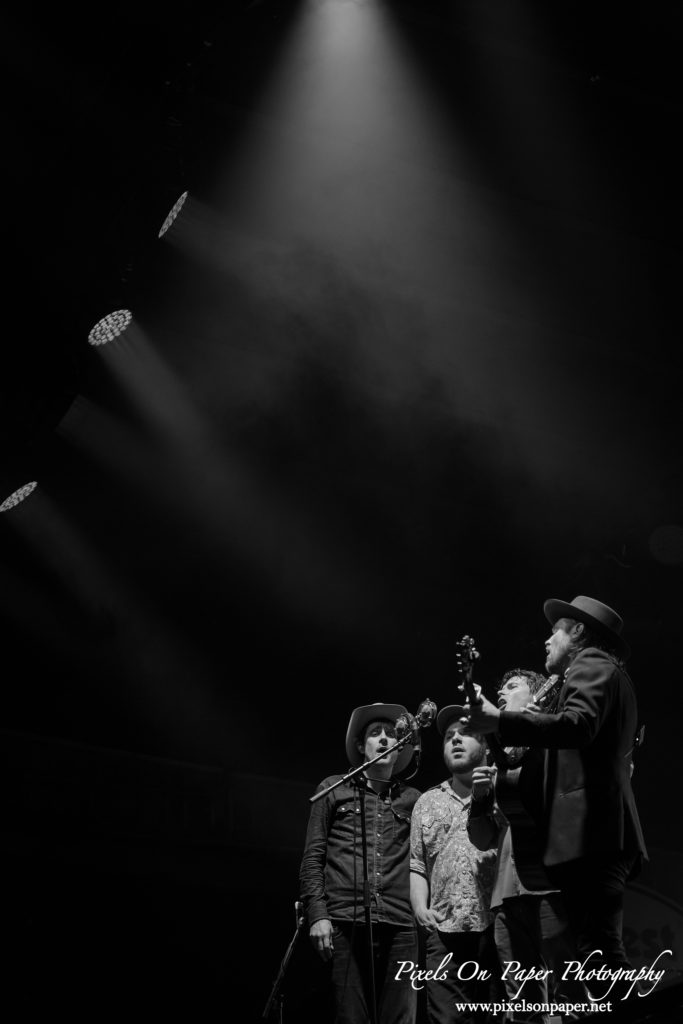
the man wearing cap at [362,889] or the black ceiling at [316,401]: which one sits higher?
the black ceiling at [316,401]

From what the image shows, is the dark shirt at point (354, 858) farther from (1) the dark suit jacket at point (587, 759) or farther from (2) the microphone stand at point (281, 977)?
(1) the dark suit jacket at point (587, 759)

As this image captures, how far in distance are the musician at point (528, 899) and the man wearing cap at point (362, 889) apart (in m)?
0.67

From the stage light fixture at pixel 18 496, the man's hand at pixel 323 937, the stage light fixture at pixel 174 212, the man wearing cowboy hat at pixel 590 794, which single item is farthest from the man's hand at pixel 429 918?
the stage light fixture at pixel 18 496

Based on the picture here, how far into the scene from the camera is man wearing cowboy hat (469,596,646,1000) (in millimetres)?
2844

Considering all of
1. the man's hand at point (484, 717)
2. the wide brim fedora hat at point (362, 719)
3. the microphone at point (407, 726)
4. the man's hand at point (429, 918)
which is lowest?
the man's hand at point (429, 918)

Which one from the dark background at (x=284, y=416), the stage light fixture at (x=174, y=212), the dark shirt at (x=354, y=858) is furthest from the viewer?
the stage light fixture at (x=174, y=212)

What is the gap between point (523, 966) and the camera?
3105 mm

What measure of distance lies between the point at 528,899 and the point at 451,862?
3.23 ft

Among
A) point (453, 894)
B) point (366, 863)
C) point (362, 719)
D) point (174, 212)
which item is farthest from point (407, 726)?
point (174, 212)

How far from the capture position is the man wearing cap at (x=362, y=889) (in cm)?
391

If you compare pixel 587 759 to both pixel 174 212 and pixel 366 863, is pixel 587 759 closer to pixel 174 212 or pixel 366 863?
pixel 366 863

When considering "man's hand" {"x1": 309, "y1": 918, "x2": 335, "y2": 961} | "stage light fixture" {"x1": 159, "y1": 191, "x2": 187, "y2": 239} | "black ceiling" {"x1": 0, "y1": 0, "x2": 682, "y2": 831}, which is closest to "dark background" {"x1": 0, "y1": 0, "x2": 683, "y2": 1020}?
"black ceiling" {"x1": 0, "y1": 0, "x2": 682, "y2": 831}

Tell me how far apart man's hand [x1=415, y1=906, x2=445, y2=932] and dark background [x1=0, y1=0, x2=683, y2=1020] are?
7.31 feet

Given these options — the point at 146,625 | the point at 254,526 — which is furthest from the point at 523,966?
the point at 146,625
